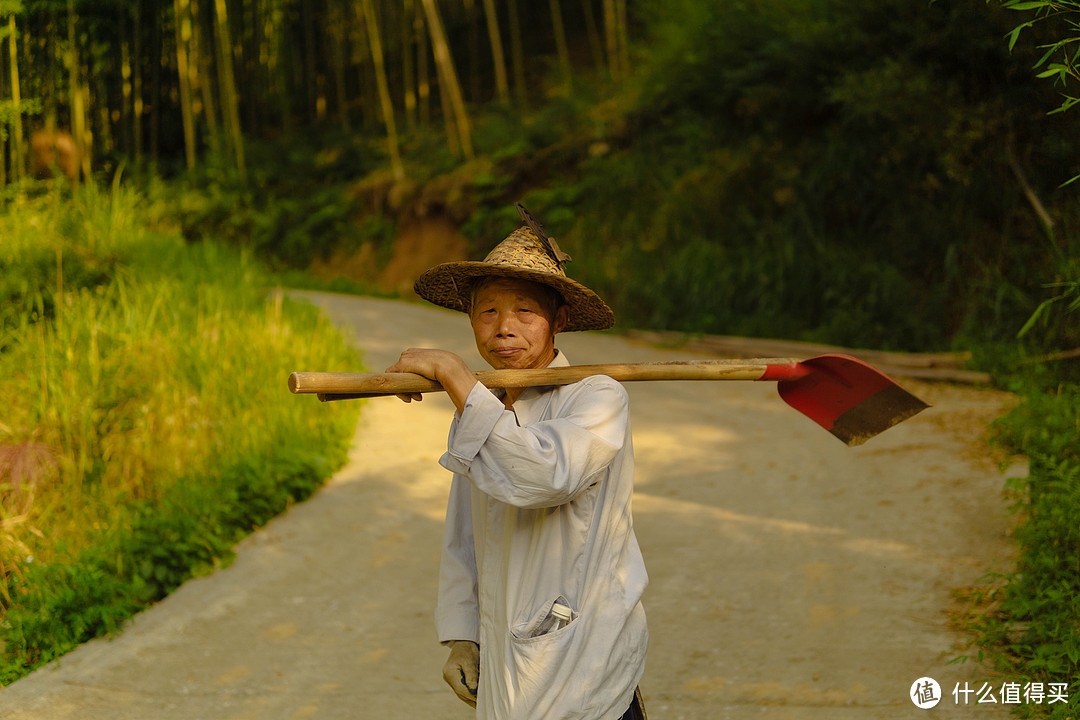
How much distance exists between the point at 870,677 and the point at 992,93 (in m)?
6.39

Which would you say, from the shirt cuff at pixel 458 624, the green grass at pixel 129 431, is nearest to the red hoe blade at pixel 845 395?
the shirt cuff at pixel 458 624

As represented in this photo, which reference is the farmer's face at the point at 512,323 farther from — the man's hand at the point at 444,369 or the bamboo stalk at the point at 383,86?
the bamboo stalk at the point at 383,86

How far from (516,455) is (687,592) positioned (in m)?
2.92

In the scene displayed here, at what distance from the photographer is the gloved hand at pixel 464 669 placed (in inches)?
83.5

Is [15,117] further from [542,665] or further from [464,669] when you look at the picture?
[542,665]

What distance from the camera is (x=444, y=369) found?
5.95 ft

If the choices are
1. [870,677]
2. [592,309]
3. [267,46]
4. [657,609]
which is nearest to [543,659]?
[592,309]

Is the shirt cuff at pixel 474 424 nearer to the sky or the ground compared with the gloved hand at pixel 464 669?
nearer to the sky

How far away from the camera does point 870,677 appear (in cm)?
344

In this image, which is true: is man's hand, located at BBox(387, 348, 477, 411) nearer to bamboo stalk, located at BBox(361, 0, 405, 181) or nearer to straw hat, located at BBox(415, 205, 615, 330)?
straw hat, located at BBox(415, 205, 615, 330)

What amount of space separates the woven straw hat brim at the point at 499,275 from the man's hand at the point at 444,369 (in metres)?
0.22

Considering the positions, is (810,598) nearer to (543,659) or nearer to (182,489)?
(543,659)

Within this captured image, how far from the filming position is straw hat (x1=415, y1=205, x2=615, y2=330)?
199 centimetres

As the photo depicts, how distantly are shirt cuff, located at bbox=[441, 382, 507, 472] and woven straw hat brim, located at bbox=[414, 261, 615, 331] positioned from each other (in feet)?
1.08
